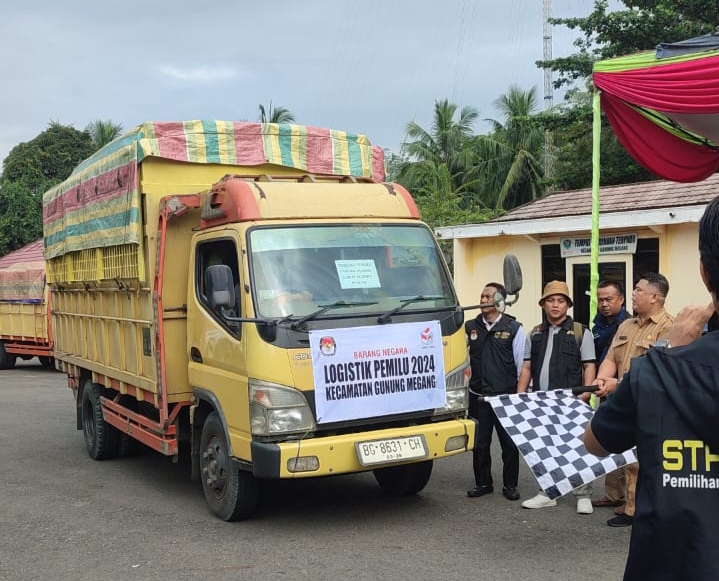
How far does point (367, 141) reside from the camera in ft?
26.3

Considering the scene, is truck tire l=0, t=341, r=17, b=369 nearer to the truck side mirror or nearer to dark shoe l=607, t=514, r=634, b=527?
the truck side mirror

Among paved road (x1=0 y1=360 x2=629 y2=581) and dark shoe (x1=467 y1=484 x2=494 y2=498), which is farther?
dark shoe (x1=467 y1=484 x2=494 y2=498)

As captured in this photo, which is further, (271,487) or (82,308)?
(82,308)

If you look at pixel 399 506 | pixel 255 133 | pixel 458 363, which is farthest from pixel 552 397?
pixel 255 133

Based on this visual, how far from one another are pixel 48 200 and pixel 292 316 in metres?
6.08

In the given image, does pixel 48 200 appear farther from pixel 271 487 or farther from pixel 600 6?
pixel 600 6

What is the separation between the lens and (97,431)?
29.2 feet

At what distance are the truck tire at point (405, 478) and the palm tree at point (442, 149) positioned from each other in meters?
26.8

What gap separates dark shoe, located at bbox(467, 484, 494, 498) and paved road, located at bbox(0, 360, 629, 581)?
0.11 metres

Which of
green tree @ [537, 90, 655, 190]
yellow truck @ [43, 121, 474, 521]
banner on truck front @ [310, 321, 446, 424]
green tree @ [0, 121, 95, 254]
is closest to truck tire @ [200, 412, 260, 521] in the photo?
yellow truck @ [43, 121, 474, 521]

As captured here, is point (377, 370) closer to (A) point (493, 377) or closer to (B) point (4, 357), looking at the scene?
(A) point (493, 377)

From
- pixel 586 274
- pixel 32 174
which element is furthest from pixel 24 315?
pixel 32 174

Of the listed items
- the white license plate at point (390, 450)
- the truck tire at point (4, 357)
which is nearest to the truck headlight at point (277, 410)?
the white license plate at point (390, 450)

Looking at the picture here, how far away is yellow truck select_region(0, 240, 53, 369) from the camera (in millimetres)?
18625
